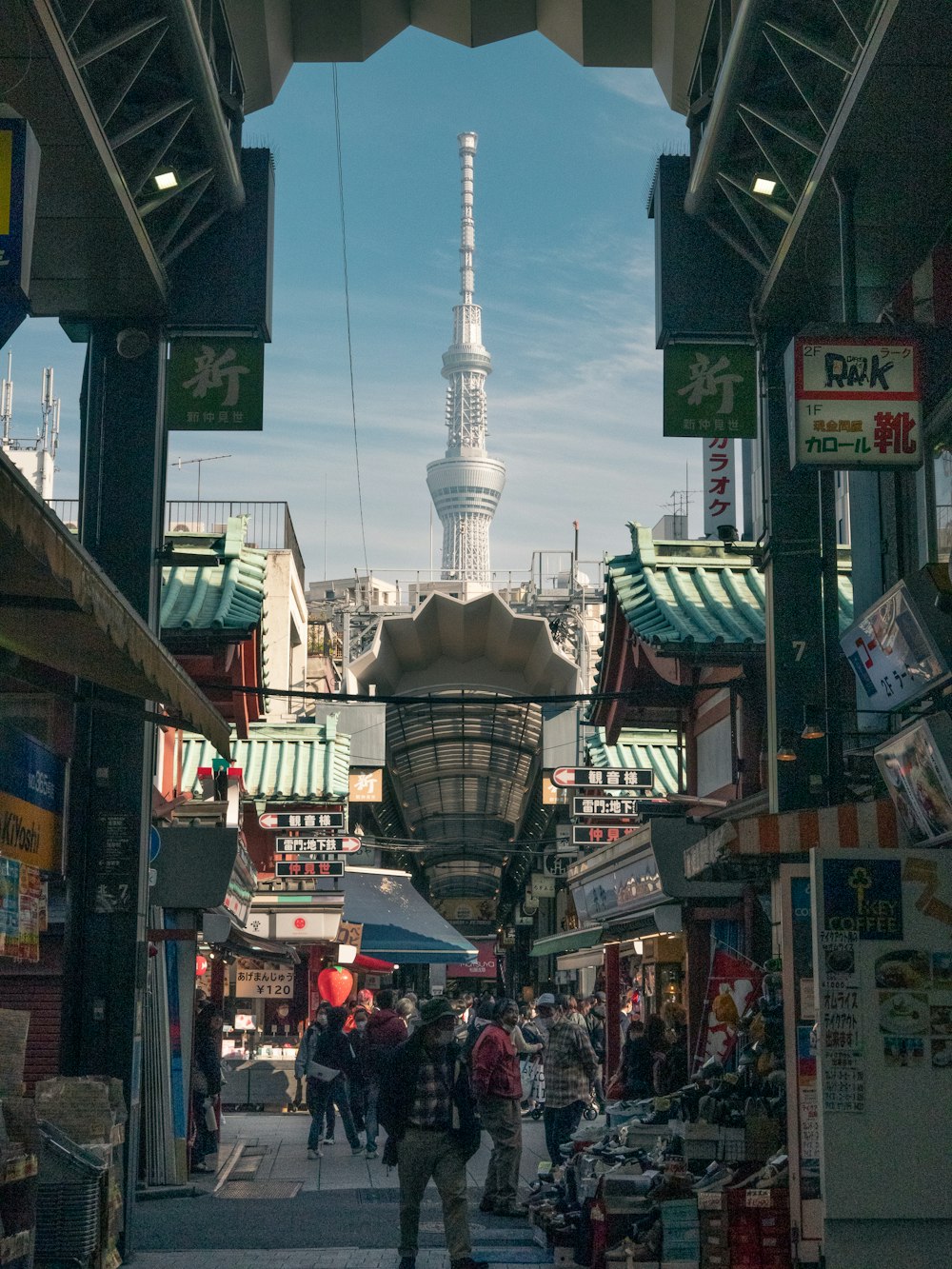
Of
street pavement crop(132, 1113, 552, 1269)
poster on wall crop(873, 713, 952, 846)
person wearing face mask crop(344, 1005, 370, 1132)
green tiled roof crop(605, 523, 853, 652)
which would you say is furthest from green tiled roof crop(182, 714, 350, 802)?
poster on wall crop(873, 713, 952, 846)

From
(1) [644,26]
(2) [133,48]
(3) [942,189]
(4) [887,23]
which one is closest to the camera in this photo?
(4) [887,23]

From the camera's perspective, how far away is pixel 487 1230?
41.5 ft

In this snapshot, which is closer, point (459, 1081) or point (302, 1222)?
point (459, 1081)

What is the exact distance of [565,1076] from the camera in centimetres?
1537

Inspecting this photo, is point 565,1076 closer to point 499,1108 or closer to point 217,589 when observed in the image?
point 499,1108

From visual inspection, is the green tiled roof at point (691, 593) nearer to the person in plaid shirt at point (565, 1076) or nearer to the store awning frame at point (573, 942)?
the person in plaid shirt at point (565, 1076)

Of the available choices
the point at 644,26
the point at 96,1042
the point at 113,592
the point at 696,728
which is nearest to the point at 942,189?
the point at 644,26

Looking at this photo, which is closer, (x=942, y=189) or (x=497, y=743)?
(x=942, y=189)

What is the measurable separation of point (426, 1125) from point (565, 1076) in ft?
17.9

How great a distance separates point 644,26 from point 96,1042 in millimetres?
10313

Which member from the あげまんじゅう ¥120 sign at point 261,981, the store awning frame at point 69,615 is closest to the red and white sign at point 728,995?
the store awning frame at point 69,615

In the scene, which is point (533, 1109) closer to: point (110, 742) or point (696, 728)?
point (696, 728)

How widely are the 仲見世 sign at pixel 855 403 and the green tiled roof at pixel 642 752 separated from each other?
19469 mm

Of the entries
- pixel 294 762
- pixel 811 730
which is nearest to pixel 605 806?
pixel 294 762
